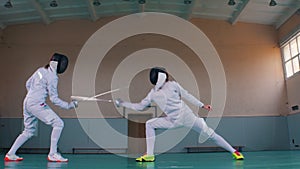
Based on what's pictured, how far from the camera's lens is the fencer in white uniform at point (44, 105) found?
3.59 m

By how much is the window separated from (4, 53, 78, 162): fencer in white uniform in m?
6.92

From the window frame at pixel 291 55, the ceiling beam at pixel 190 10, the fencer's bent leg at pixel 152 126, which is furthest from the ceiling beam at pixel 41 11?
the window frame at pixel 291 55

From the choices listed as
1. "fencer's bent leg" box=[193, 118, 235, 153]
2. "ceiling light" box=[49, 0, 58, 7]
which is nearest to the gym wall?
"ceiling light" box=[49, 0, 58, 7]

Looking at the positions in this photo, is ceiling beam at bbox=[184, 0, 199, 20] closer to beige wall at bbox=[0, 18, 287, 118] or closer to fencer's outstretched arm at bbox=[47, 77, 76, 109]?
beige wall at bbox=[0, 18, 287, 118]

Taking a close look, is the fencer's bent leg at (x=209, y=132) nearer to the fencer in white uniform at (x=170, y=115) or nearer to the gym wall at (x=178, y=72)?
the fencer in white uniform at (x=170, y=115)

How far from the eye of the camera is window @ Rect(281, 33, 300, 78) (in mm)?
8305

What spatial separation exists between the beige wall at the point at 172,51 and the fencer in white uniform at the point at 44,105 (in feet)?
16.8

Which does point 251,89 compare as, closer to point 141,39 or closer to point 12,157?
point 141,39

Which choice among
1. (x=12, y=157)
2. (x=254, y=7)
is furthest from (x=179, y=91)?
(x=254, y=7)

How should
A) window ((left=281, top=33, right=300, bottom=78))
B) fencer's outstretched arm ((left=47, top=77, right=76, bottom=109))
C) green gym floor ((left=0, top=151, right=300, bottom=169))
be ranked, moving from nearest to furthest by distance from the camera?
green gym floor ((left=0, top=151, right=300, bottom=169)) < fencer's outstretched arm ((left=47, top=77, right=76, bottom=109)) < window ((left=281, top=33, right=300, bottom=78))

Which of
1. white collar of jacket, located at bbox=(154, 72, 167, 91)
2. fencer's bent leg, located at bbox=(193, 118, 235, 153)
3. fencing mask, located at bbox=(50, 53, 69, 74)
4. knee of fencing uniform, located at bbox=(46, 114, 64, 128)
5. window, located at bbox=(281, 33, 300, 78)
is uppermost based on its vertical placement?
window, located at bbox=(281, 33, 300, 78)

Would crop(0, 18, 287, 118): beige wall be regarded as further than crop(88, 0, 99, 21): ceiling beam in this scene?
Yes

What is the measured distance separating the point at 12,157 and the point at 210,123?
611 centimetres

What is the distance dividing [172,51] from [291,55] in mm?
3494
